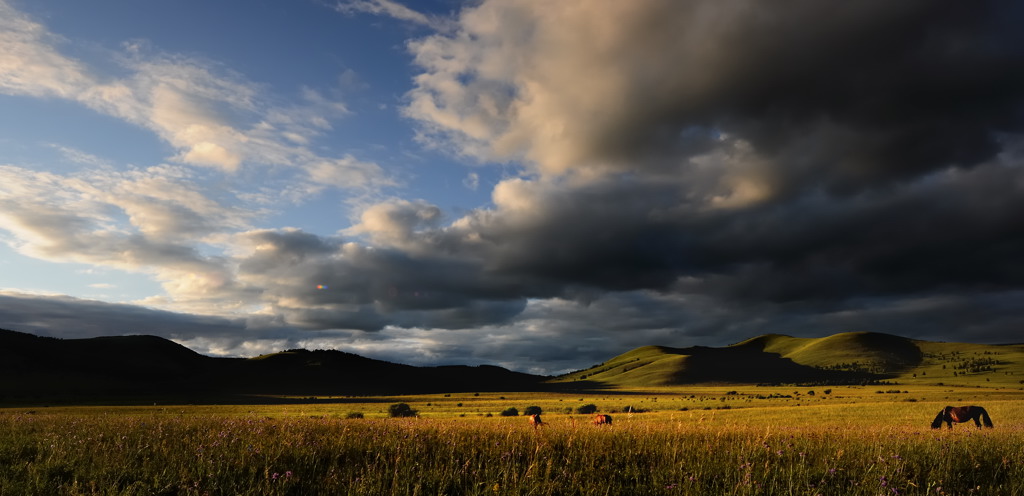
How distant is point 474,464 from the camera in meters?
8.45

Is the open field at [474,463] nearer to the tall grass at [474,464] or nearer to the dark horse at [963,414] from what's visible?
the tall grass at [474,464]

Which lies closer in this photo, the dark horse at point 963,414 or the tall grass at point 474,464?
the tall grass at point 474,464

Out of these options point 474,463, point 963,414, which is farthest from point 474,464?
point 963,414

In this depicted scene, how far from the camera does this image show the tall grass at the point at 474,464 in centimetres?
730

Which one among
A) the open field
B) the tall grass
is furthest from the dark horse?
the tall grass

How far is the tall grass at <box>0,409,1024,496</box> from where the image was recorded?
23.9 feet

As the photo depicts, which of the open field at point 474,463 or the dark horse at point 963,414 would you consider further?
the dark horse at point 963,414

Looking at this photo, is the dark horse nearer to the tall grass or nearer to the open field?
the open field

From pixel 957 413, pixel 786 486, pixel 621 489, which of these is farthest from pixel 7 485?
pixel 957 413

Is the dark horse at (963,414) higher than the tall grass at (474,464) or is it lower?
lower

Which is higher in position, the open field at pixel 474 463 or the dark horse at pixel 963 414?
the open field at pixel 474 463

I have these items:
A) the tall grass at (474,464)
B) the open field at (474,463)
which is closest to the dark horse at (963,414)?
the open field at (474,463)

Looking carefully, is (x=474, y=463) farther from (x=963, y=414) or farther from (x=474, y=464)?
(x=963, y=414)

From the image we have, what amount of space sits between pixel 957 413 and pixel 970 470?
27.5m
